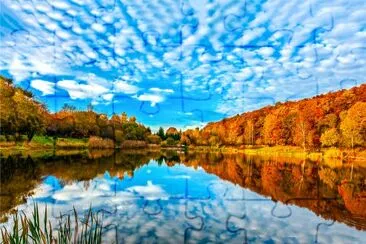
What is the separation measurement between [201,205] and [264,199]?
2.07 meters

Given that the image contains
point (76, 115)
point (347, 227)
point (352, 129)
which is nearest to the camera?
point (347, 227)

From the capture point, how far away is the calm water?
24.9ft

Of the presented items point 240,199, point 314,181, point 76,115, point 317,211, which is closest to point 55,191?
point 240,199

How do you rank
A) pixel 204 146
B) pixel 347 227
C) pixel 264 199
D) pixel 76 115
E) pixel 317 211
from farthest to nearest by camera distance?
pixel 204 146 → pixel 76 115 → pixel 264 199 → pixel 317 211 → pixel 347 227

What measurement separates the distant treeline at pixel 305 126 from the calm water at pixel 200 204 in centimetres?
2049

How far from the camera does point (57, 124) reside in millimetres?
42406

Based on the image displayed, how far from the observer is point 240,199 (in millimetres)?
11281

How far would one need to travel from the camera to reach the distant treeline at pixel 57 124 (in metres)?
33.5

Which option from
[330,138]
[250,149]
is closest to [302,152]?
[330,138]

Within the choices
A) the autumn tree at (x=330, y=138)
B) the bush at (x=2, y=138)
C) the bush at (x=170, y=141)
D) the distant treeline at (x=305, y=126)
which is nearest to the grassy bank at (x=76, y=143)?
the bush at (x=2, y=138)

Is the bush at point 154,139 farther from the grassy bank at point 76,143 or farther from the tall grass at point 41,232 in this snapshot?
the tall grass at point 41,232

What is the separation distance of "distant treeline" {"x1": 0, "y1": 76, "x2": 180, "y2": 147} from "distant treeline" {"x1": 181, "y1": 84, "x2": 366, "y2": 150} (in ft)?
21.9

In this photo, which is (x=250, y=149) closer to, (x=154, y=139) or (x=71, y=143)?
(x=154, y=139)

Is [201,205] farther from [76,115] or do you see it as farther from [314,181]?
[76,115]
